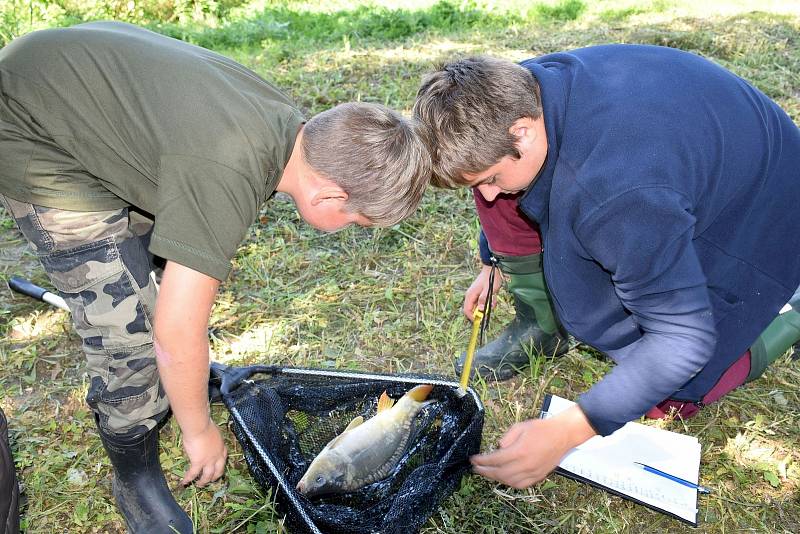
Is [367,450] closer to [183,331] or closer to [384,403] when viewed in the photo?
[384,403]

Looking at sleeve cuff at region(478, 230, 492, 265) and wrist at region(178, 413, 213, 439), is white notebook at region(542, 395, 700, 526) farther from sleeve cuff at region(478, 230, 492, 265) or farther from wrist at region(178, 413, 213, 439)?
wrist at region(178, 413, 213, 439)

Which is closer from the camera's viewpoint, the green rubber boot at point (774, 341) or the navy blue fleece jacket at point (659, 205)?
the navy blue fleece jacket at point (659, 205)

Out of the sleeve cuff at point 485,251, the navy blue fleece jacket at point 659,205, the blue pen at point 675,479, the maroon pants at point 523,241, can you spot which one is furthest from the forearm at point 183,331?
the blue pen at point 675,479

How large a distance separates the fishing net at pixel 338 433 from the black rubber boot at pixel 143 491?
12.0 inches

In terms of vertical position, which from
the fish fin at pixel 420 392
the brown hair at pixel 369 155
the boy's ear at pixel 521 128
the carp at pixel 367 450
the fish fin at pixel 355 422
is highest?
the boy's ear at pixel 521 128

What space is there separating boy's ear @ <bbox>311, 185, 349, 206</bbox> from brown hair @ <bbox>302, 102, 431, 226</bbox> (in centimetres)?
2

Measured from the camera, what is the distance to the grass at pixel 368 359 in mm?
2410

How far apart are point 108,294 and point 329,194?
2.44 ft

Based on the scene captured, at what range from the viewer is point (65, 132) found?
188cm

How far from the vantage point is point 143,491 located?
2.35 meters

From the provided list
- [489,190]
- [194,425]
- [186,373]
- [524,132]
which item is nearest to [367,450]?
[194,425]

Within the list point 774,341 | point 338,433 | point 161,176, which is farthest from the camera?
point 774,341

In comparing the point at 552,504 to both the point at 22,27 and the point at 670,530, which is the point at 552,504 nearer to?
the point at 670,530

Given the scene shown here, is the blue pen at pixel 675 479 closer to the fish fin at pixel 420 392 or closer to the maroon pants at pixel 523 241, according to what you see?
the maroon pants at pixel 523 241
